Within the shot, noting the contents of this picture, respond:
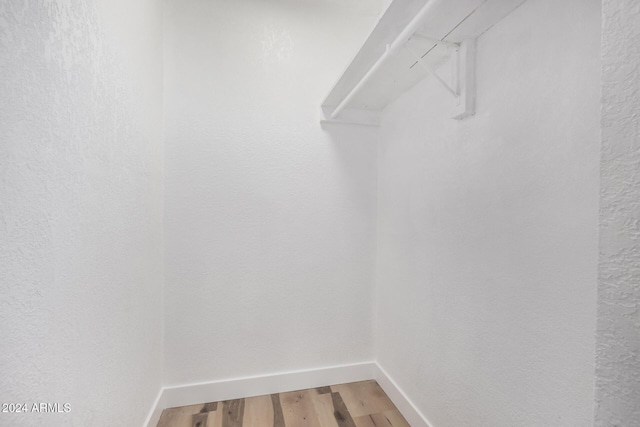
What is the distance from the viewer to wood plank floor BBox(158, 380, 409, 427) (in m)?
1.47

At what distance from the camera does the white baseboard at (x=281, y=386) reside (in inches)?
59.9

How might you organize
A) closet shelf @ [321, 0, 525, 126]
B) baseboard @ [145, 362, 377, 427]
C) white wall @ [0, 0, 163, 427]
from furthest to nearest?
baseboard @ [145, 362, 377, 427]
closet shelf @ [321, 0, 525, 126]
white wall @ [0, 0, 163, 427]

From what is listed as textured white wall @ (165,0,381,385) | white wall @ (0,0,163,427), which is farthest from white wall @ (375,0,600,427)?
white wall @ (0,0,163,427)

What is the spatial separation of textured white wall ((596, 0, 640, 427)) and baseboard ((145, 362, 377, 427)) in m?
1.63

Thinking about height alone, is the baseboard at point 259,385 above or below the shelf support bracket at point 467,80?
below

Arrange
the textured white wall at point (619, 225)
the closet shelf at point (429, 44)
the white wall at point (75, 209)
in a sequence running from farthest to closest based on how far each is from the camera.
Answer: the closet shelf at point (429, 44) < the white wall at point (75, 209) < the textured white wall at point (619, 225)

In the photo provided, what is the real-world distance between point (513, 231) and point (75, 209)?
1311 millimetres

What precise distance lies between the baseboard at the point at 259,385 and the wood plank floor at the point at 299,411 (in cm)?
3

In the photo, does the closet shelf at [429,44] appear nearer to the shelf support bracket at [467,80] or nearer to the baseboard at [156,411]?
the shelf support bracket at [467,80]

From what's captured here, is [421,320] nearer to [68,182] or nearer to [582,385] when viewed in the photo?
[582,385]

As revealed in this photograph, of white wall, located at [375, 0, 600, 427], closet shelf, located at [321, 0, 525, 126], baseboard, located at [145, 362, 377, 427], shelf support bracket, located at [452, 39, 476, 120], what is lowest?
baseboard, located at [145, 362, 377, 427]

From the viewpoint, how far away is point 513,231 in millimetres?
902

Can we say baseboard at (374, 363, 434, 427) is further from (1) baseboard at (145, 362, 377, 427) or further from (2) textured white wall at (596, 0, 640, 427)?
(2) textured white wall at (596, 0, 640, 427)

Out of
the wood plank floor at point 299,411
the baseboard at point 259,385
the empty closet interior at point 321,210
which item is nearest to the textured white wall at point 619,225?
the empty closet interior at point 321,210
